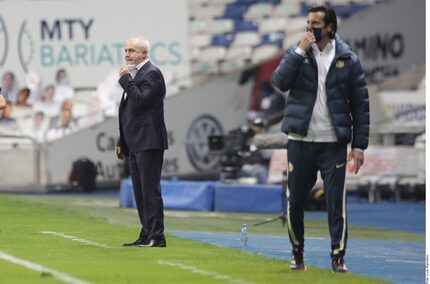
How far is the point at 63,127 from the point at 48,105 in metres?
0.70

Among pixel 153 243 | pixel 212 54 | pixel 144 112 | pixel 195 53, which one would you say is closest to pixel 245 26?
pixel 212 54

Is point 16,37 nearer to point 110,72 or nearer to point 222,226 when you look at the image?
point 110,72

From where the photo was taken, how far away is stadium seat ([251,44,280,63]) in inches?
1249

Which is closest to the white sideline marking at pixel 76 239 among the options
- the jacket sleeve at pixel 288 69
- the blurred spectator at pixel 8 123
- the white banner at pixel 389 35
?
the jacket sleeve at pixel 288 69

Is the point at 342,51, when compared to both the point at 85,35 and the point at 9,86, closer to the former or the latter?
the point at 9,86

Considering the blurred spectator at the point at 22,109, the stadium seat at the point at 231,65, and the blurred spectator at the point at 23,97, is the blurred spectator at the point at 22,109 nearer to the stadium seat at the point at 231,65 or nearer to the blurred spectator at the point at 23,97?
the blurred spectator at the point at 23,97

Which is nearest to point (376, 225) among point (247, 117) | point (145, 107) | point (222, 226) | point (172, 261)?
point (222, 226)

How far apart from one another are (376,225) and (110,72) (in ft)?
38.6

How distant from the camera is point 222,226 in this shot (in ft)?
58.9

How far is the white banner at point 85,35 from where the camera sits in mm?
30312

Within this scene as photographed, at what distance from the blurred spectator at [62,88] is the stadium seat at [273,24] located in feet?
14.7

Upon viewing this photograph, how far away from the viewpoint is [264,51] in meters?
31.9

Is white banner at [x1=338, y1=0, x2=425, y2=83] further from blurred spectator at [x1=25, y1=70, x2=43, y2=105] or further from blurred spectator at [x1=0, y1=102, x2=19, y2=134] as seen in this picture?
blurred spectator at [x1=0, y1=102, x2=19, y2=134]

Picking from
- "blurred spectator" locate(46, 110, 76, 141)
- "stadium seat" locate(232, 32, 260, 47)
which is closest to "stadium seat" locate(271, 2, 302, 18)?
"stadium seat" locate(232, 32, 260, 47)
